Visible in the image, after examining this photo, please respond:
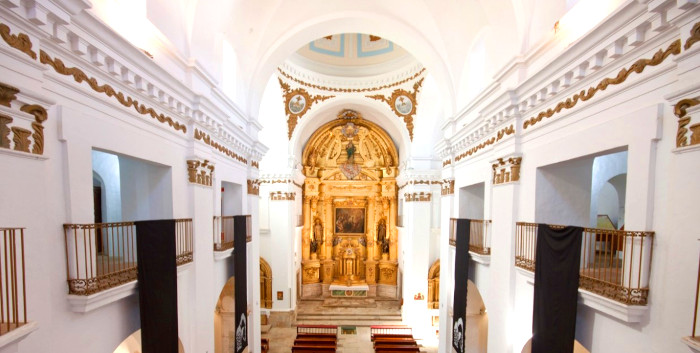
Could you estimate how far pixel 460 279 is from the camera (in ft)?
23.1

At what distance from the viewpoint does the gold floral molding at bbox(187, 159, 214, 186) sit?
5383 mm

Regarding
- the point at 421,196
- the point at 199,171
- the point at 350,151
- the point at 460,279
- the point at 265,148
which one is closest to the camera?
the point at 199,171

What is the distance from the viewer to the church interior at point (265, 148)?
102 inches

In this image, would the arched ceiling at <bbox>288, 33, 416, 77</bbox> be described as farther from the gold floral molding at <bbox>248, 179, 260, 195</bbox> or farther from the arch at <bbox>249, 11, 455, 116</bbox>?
the gold floral molding at <bbox>248, 179, 260, 195</bbox>

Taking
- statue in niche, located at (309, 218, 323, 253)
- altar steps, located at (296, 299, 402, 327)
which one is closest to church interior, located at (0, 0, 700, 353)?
altar steps, located at (296, 299, 402, 327)

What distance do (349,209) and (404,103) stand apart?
6612 millimetres

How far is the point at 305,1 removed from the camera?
7617 mm

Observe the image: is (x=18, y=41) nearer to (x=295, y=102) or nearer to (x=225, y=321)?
(x=225, y=321)

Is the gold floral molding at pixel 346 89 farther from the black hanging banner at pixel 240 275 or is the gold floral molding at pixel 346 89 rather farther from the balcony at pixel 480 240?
the balcony at pixel 480 240

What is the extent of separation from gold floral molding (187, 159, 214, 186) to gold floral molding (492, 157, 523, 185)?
5097mm

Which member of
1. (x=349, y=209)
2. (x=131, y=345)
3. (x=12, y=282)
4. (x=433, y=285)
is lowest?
(x=131, y=345)

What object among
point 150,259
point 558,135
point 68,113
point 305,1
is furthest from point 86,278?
point 305,1

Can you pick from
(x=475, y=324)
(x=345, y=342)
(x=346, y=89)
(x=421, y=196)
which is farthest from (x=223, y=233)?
(x=346, y=89)

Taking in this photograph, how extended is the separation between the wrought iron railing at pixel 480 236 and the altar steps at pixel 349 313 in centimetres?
935
